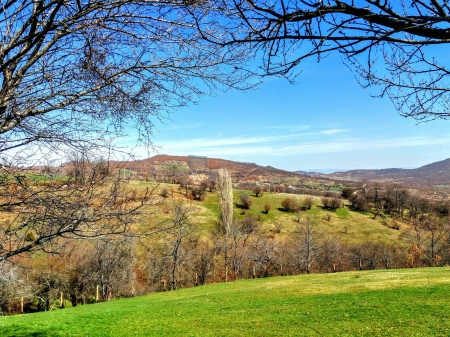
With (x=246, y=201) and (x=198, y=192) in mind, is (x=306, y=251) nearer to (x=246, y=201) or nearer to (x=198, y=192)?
(x=246, y=201)

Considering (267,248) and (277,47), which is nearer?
(277,47)

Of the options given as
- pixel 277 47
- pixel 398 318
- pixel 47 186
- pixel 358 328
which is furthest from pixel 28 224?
pixel 398 318

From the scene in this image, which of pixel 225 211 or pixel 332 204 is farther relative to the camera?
pixel 332 204

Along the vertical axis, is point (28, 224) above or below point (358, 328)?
above

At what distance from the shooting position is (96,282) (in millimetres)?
28219

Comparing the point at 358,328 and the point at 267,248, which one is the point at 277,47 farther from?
the point at 267,248

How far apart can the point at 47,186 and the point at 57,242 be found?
0.74m

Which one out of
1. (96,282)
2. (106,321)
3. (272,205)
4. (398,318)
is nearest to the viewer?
(398,318)

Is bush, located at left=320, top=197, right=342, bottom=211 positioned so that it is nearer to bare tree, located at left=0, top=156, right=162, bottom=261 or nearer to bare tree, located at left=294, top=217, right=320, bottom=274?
bare tree, located at left=294, top=217, right=320, bottom=274

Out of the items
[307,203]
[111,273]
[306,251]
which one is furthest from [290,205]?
[111,273]

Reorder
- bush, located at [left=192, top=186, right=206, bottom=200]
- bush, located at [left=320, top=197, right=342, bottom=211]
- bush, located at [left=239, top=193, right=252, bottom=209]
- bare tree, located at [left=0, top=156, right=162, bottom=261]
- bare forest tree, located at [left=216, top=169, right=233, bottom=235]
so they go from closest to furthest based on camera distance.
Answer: bare tree, located at [left=0, top=156, right=162, bottom=261]
bare forest tree, located at [left=216, top=169, right=233, bottom=235]
bush, located at [left=192, top=186, right=206, bottom=200]
bush, located at [left=239, top=193, right=252, bottom=209]
bush, located at [left=320, top=197, right=342, bottom=211]

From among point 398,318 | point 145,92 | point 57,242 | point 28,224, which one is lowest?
point 398,318

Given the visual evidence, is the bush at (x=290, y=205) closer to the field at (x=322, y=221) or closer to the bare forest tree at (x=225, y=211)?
the field at (x=322, y=221)

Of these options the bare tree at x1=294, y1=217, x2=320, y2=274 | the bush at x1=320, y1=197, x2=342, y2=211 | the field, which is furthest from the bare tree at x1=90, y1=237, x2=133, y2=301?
the bush at x1=320, y1=197, x2=342, y2=211
